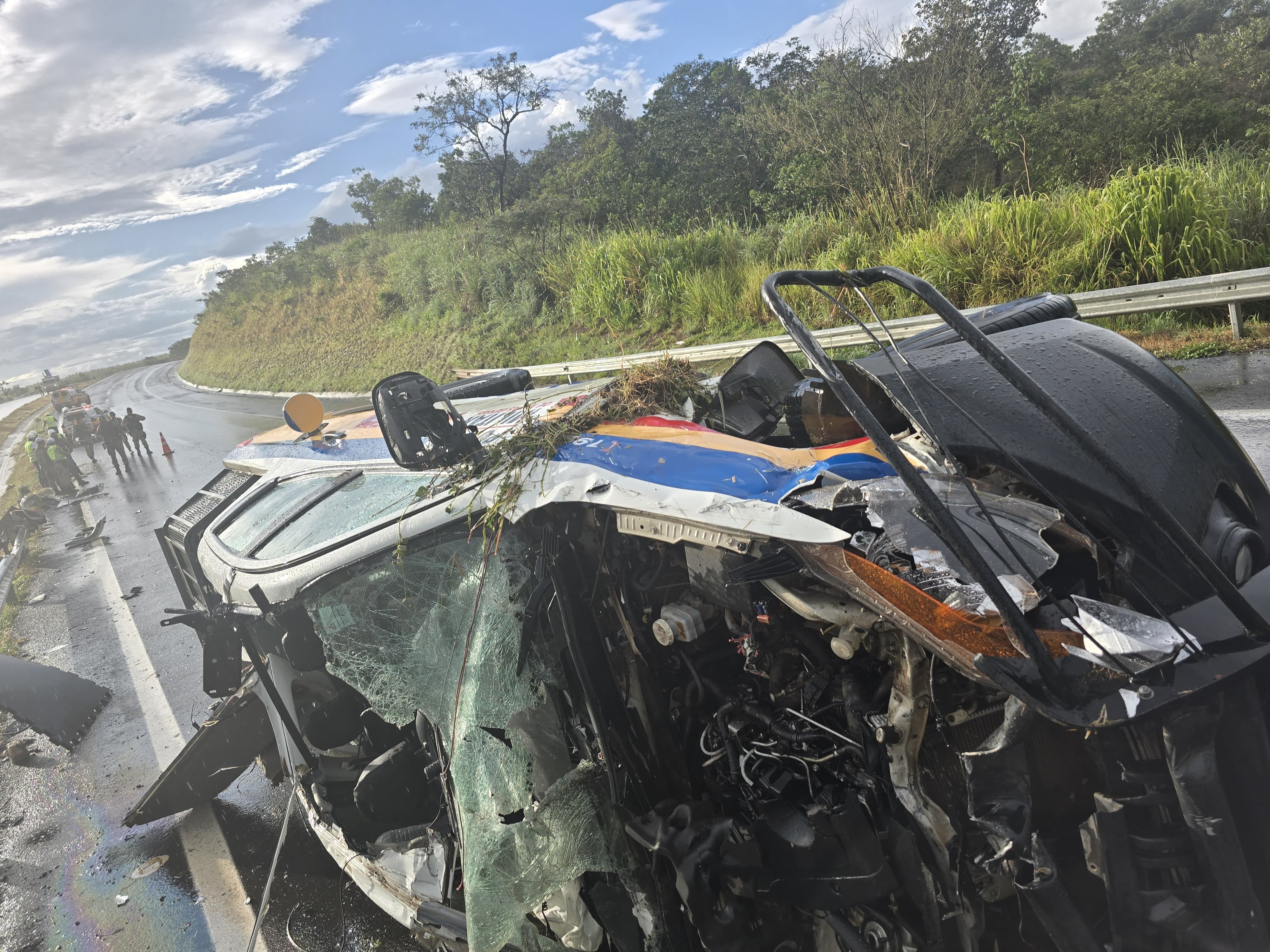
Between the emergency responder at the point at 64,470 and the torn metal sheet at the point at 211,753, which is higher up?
the emergency responder at the point at 64,470

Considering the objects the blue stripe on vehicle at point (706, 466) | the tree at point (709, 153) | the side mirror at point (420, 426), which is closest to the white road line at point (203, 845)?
the side mirror at point (420, 426)

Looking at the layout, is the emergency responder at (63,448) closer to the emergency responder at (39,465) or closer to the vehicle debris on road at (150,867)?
the emergency responder at (39,465)

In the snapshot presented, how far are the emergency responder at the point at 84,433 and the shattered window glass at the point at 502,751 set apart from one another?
22.4 m

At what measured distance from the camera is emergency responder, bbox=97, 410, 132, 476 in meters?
17.8

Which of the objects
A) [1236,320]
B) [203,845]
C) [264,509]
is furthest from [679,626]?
[1236,320]

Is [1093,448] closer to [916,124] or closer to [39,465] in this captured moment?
[916,124]

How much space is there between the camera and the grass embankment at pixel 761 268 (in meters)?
8.34

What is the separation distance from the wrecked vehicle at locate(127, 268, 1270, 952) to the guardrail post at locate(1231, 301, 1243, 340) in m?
5.69

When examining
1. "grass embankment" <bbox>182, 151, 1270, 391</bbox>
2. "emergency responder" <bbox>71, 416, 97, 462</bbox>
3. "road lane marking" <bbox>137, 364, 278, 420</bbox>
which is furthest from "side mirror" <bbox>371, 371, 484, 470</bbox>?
"emergency responder" <bbox>71, 416, 97, 462</bbox>

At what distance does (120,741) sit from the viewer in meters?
5.57

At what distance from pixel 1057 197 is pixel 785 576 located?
10141mm

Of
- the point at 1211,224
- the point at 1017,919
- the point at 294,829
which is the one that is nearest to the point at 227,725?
the point at 294,829

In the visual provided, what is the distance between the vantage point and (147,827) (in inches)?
179

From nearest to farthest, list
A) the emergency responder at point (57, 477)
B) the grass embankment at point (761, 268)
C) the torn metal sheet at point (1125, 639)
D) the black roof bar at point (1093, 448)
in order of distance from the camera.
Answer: the torn metal sheet at point (1125, 639) < the black roof bar at point (1093, 448) < the grass embankment at point (761, 268) < the emergency responder at point (57, 477)
